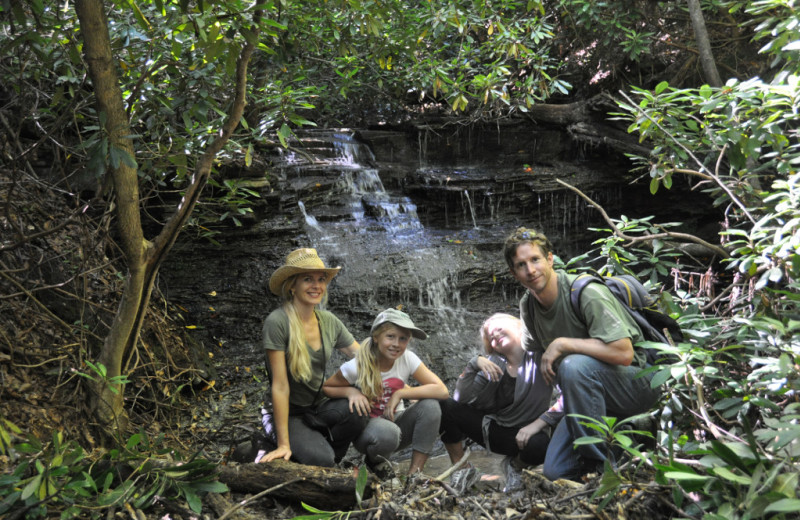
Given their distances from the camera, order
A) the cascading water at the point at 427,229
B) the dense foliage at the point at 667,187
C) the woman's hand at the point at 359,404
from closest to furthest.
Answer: the dense foliage at the point at 667,187, the woman's hand at the point at 359,404, the cascading water at the point at 427,229

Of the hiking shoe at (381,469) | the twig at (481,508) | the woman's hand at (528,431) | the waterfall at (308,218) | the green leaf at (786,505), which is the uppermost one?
the waterfall at (308,218)

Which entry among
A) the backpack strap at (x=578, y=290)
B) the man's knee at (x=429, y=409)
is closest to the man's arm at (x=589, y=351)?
the backpack strap at (x=578, y=290)

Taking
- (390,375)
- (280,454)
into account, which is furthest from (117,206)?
(390,375)

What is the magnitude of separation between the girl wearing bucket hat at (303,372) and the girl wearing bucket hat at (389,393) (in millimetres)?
107

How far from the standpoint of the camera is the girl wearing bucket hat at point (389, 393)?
12.7 feet

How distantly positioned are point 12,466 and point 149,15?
3351mm

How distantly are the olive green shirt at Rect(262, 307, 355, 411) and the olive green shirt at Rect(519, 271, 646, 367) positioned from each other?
1.27 m

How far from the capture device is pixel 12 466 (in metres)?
2.79

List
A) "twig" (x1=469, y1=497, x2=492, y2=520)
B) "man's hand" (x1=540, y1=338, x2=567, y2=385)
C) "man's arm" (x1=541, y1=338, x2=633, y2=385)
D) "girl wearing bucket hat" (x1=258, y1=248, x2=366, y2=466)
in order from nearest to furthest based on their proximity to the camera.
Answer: "twig" (x1=469, y1=497, x2=492, y2=520) → "man's arm" (x1=541, y1=338, x2=633, y2=385) → "man's hand" (x1=540, y1=338, x2=567, y2=385) → "girl wearing bucket hat" (x1=258, y1=248, x2=366, y2=466)

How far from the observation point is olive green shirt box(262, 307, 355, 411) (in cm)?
377

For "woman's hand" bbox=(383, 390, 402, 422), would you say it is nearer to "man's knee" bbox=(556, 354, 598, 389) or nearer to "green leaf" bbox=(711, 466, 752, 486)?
"man's knee" bbox=(556, 354, 598, 389)

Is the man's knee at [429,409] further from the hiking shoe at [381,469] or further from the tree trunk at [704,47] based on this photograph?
the tree trunk at [704,47]

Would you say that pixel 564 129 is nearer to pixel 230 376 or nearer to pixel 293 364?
pixel 230 376

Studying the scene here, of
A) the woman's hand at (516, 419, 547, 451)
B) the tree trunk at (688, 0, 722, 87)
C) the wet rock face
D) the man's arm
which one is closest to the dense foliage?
the man's arm
